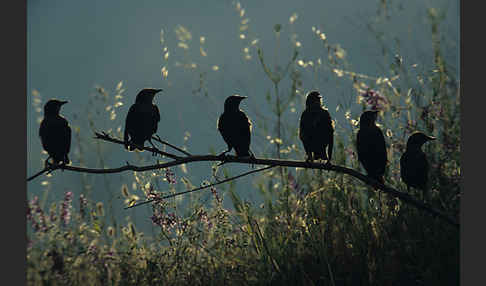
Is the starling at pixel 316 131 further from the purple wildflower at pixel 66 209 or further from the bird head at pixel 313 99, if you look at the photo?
the purple wildflower at pixel 66 209

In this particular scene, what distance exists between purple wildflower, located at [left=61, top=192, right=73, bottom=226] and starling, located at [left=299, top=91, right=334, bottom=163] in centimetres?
103

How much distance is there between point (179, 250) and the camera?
215 cm

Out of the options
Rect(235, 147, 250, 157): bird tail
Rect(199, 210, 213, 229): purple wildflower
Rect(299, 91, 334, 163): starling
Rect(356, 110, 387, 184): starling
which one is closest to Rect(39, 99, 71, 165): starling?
Rect(199, 210, 213, 229): purple wildflower

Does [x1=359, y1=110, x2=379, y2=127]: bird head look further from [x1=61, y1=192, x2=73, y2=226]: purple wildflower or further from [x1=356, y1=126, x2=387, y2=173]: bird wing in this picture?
[x1=61, y1=192, x2=73, y2=226]: purple wildflower

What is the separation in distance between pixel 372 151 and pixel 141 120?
3.10ft

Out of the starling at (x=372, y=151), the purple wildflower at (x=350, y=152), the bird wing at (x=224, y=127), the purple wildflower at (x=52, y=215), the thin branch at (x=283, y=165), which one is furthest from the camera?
the purple wildflower at (x=350, y=152)

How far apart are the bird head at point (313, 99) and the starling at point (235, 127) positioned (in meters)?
0.25

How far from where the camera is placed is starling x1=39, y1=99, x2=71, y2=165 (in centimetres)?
208

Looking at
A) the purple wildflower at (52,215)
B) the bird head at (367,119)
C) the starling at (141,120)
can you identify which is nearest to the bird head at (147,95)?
the starling at (141,120)

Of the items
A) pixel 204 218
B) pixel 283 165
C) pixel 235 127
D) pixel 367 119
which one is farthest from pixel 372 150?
pixel 204 218

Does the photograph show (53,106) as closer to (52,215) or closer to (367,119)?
(52,215)

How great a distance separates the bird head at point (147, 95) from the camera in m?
2.20

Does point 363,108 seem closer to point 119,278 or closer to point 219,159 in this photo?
point 219,159

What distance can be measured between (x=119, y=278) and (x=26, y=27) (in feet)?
3.89
